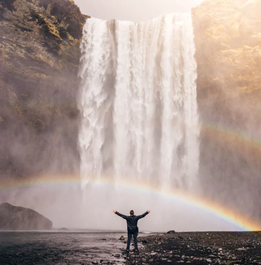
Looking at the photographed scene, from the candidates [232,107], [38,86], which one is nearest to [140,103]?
[232,107]

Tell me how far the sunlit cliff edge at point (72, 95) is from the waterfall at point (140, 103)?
5.81ft

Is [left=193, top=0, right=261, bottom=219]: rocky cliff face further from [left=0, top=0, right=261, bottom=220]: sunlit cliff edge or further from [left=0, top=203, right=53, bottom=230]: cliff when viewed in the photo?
[left=0, top=203, right=53, bottom=230]: cliff

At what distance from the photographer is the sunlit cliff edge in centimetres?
3341

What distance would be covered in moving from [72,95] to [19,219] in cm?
1829

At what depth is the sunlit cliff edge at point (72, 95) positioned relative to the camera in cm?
3341

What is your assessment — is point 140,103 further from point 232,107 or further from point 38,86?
point 38,86

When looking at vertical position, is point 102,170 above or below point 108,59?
below

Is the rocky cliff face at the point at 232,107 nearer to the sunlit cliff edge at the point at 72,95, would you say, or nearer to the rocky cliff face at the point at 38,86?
the sunlit cliff edge at the point at 72,95

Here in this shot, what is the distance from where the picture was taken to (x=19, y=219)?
83.5ft

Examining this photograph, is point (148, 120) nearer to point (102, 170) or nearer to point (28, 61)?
point (102, 170)

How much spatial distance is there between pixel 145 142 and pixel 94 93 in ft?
32.9

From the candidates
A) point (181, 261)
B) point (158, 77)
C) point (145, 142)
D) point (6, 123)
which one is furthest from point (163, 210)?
point (181, 261)

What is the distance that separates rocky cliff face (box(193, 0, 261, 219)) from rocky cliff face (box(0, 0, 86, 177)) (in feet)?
59.1

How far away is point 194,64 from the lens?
3769 centimetres
